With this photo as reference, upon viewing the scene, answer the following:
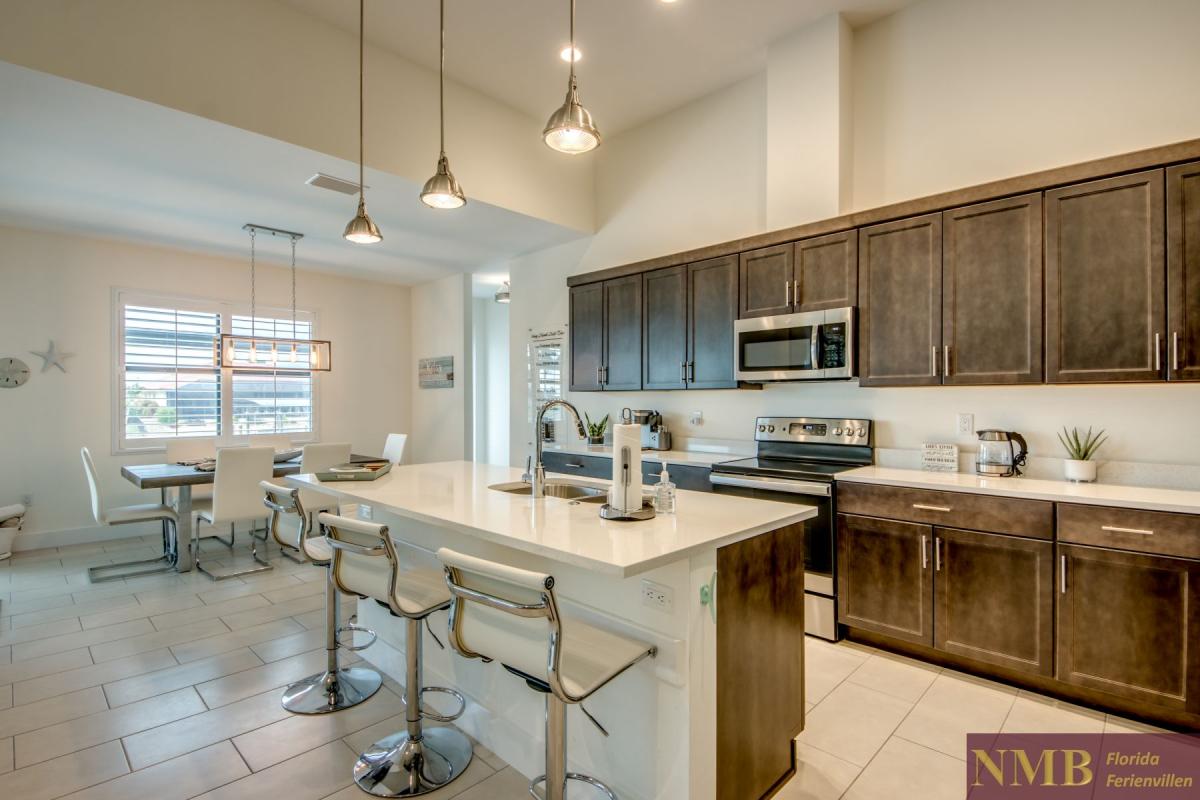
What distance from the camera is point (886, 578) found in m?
2.87

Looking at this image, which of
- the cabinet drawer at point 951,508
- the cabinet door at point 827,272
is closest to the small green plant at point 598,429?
the cabinet door at point 827,272

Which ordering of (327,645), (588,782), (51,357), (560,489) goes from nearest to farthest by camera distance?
(588,782), (327,645), (560,489), (51,357)

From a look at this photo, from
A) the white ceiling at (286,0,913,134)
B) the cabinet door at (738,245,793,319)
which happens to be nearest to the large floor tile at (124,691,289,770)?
the cabinet door at (738,245,793,319)

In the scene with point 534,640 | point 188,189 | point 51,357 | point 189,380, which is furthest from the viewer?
point 189,380

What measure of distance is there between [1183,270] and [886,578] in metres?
1.81

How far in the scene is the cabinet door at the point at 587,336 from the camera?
477 cm

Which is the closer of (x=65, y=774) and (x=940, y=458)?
(x=65, y=774)

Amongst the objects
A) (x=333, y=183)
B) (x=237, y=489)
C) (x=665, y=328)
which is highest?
(x=333, y=183)

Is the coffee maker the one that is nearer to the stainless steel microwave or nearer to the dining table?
the stainless steel microwave

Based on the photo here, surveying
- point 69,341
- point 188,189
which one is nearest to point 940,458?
point 188,189

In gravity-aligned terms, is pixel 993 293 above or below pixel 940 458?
above

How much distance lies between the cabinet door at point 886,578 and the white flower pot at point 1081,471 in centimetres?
72

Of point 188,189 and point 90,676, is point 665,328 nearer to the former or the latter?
point 188,189

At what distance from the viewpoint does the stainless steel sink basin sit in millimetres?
2533
